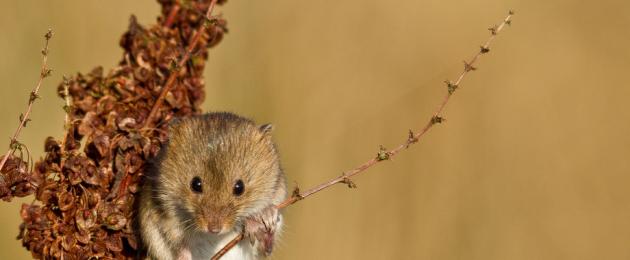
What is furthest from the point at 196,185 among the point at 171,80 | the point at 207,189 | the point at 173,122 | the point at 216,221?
the point at 171,80

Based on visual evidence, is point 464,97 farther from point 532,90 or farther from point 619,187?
point 619,187

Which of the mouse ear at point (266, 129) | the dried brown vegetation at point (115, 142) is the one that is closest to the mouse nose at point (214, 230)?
the dried brown vegetation at point (115, 142)

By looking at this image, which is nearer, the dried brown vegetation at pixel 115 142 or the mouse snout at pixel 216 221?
the dried brown vegetation at pixel 115 142

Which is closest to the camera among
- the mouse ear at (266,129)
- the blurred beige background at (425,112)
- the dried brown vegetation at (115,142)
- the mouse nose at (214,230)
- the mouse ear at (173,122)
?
the dried brown vegetation at (115,142)

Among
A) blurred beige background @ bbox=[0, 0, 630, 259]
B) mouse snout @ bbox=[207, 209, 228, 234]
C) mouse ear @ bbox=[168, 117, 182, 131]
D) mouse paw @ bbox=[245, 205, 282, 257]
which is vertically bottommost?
mouse snout @ bbox=[207, 209, 228, 234]

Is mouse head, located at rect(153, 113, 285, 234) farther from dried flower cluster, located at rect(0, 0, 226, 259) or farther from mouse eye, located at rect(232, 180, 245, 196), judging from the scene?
dried flower cluster, located at rect(0, 0, 226, 259)

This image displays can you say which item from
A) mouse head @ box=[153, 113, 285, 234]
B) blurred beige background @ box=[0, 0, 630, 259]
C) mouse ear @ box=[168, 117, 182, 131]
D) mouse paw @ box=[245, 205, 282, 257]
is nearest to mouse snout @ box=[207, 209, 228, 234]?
mouse head @ box=[153, 113, 285, 234]

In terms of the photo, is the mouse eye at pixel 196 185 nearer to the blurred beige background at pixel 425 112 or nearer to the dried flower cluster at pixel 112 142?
the dried flower cluster at pixel 112 142
